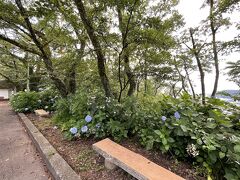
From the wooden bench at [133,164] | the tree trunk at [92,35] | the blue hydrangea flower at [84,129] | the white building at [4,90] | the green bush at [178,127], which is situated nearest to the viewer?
the wooden bench at [133,164]

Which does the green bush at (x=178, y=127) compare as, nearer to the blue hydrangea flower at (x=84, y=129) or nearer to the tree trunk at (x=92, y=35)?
the blue hydrangea flower at (x=84, y=129)

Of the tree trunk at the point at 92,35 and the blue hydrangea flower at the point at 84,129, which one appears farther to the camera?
the tree trunk at the point at 92,35

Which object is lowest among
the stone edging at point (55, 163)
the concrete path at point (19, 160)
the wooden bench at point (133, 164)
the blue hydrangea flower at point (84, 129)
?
the concrete path at point (19, 160)

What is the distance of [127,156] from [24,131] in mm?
2982

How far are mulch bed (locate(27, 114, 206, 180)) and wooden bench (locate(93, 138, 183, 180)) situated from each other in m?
0.12

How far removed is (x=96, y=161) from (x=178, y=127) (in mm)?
1010

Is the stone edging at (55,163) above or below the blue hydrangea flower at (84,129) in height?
below

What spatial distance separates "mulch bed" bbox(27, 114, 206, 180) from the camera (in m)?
1.58

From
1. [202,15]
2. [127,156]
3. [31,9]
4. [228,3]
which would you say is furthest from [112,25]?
[202,15]

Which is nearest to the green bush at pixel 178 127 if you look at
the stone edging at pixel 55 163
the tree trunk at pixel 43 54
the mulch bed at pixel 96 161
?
the mulch bed at pixel 96 161

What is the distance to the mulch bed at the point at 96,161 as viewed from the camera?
1579mm

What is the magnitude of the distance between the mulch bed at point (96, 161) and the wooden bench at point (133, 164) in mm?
120

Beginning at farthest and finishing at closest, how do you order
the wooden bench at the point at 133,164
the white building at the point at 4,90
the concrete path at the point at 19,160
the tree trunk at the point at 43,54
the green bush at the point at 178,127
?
1. the white building at the point at 4,90
2. the tree trunk at the point at 43,54
3. the concrete path at the point at 19,160
4. the green bush at the point at 178,127
5. the wooden bench at the point at 133,164

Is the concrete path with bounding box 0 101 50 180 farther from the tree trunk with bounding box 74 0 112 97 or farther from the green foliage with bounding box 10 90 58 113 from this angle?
the green foliage with bounding box 10 90 58 113
